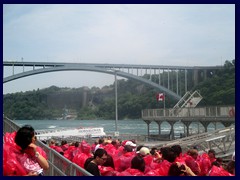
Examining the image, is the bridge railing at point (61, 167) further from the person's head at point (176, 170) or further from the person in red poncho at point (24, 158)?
the person's head at point (176, 170)

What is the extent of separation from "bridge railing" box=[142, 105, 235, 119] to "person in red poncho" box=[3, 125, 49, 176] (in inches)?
716

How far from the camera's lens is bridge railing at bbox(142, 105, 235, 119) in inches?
850

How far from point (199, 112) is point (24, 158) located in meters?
21.6

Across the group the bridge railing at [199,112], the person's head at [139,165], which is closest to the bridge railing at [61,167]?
the person's head at [139,165]

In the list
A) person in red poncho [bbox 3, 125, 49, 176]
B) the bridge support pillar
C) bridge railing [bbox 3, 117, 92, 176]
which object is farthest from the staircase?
person in red poncho [bbox 3, 125, 49, 176]

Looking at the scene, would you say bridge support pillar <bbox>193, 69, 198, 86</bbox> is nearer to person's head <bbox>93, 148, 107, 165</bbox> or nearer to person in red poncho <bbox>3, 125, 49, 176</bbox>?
person's head <bbox>93, 148, 107, 165</bbox>

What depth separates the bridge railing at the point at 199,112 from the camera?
21.6 meters

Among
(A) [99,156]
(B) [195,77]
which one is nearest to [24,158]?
(A) [99,156]

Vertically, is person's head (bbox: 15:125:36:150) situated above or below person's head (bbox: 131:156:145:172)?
above

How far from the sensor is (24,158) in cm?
320

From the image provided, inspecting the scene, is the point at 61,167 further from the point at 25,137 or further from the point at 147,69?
the point at 147,69

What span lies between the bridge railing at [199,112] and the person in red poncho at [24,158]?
59.7 ft

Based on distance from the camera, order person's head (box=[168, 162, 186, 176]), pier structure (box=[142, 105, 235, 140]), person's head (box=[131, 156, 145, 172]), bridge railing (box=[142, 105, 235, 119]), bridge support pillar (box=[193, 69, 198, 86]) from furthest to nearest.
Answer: bridge support pillar (box=[193, 69, 198, 86])
bridge railing (box=[142, 105, 235, 119])
pier structure (box=[142, 105, 235, 140])
person's head (box=[131, 156, 145, 172])
person's head (box=[168, 162, 186, 176])
